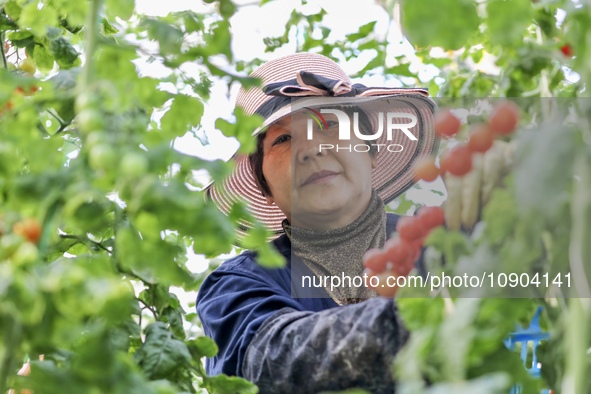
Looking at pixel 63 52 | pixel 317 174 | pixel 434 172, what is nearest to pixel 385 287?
pixel 434 172

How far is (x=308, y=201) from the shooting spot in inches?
56.1

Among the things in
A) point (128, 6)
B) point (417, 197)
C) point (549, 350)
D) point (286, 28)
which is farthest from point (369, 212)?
point (286, 28)

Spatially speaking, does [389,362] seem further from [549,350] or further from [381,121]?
[381,121]

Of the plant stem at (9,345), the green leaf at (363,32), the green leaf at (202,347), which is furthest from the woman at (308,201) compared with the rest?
the green leaf at (363,32)

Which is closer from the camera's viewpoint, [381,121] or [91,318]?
[91,318]

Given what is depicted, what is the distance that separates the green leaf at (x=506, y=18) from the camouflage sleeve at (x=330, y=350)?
0.36m

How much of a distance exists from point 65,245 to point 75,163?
506 millimetres

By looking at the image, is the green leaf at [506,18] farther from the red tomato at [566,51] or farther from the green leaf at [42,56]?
the green leaf at [42,56]

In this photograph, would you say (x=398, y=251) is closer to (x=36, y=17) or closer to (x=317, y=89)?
(x=36, y=17)

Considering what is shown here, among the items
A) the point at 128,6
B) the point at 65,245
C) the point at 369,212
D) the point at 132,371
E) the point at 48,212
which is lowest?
the point at 369,212

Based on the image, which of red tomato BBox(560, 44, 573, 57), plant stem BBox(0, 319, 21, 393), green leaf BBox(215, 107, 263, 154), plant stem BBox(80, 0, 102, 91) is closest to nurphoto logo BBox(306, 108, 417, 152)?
red tomato BBox(560, 44, 573, 57)

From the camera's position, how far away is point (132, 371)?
25.0 inches

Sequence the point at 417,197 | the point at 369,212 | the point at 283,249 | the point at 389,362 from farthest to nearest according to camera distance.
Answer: the point at 283,249 → the point at 369,212 → the point at 417,197 → the point at 389,362

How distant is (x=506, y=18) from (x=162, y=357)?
0.52 m
